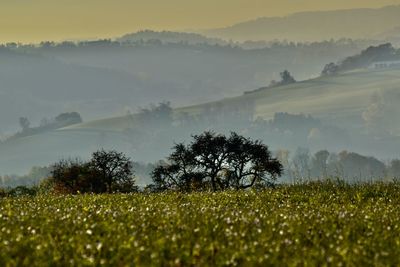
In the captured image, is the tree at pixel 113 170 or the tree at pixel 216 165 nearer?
the tree at pixel 216 165

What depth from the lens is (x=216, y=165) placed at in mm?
46781

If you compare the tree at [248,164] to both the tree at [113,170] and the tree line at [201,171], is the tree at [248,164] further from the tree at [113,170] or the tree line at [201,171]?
the tree at [113,170]

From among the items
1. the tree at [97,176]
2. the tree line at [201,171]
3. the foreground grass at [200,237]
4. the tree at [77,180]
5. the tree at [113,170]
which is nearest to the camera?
the foreground grass at [200,237]

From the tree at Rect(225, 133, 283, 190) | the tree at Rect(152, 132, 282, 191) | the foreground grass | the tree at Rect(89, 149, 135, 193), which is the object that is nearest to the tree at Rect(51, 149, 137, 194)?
the tree at Rect(89, 149, 135, 193)

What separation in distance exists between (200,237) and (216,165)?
3253 cm

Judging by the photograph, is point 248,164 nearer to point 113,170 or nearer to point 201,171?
point 201,171

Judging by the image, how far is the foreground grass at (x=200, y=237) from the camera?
1261 cm

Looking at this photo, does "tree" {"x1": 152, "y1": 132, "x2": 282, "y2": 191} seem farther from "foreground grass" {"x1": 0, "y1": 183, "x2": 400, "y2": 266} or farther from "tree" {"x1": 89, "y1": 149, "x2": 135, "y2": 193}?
"foreground grass" {"x1": 0, "y1": 183, "x2": 400, "y2": 266}

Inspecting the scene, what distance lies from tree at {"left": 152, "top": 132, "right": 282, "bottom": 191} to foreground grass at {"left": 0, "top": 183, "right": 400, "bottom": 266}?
992 inches

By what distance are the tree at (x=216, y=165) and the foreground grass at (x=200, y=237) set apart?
25.2m

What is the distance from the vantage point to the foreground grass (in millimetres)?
12609

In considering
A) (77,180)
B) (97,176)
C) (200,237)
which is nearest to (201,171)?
(97,176)

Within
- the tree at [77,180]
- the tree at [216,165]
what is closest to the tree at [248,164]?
the tree at [216,165]

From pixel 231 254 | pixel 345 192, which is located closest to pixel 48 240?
pixel 231 254
